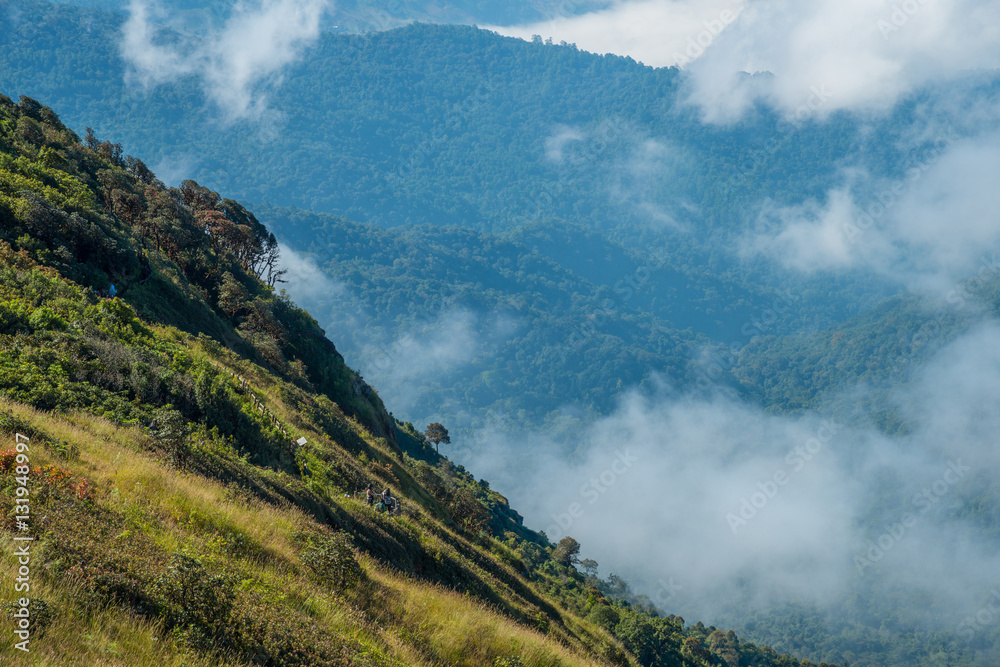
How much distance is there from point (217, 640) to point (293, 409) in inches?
689

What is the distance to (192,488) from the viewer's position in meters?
10.4

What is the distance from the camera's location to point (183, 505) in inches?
377

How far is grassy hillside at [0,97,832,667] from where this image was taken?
695 cm

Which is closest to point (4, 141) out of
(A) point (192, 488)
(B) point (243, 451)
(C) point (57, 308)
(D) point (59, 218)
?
(D) point (59, 218)

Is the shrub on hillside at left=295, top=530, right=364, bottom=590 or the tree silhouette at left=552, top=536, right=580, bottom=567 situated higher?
the tree silhouette at left=552, top=536, right=580, bottom=567

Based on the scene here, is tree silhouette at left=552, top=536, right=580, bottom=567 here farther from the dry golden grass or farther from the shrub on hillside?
the shrub on hillside

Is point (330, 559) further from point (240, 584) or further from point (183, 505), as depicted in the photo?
point (183, 505)

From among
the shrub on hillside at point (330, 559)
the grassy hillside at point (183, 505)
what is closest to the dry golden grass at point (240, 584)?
the grassy hillside at point (183, 505)

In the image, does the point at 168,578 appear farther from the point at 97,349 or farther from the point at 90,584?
the point at 97,349

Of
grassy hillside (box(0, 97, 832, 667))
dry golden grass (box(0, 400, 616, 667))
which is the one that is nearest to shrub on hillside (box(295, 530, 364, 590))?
grassy hillside (box(0, 97, 832, 667))

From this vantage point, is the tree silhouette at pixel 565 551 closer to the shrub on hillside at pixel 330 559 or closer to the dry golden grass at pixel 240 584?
the dry golden grass at pixel 240 584

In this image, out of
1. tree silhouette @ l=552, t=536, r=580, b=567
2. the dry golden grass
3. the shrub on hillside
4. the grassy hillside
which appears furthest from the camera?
tree silhouette @ l=552, t=536, r=580, b=567

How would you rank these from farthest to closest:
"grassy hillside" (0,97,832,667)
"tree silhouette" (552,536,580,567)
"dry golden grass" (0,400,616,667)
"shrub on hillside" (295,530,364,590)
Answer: "tree silhouette" (552,536,580,567)
"shrub on hillside" (295,530,364,590)
"grassy hillside" (0,97,832,667)
"dry golden grass" (0,400,616,667)

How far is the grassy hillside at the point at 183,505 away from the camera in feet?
22.8
